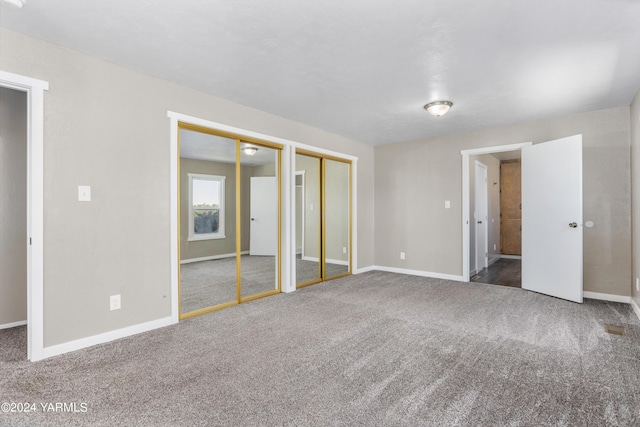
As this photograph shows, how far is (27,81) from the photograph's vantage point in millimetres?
2389

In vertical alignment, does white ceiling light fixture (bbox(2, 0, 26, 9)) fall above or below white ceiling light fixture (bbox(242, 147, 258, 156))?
above

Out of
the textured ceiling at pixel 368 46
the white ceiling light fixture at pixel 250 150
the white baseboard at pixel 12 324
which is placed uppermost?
the textured ceiling at pixel 368 46

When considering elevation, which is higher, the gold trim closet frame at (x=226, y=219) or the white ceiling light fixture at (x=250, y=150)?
the white ceiling light fixture at (x=250, y=150)

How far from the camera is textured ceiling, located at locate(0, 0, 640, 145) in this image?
2.08m

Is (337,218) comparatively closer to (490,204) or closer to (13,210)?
(490,204)

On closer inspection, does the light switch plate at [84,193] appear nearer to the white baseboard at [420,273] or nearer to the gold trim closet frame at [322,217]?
the gold trim closet frame at [322,217]

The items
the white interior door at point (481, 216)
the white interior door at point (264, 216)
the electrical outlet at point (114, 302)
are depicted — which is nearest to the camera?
the electrical outlet at point (114, 302)

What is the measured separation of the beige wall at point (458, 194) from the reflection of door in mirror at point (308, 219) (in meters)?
1.55

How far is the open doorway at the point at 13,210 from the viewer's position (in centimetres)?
311

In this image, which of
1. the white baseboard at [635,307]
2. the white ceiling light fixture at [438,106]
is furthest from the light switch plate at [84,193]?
the white baseboard at [635,307]

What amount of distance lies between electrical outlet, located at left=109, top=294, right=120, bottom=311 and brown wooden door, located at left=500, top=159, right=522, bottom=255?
322 inches

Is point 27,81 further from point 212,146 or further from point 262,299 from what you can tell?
point 262,299

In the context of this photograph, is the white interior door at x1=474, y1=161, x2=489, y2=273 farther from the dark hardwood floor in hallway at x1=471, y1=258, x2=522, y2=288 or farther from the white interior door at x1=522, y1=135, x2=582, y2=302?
the white interior door at x1=522, y1=135, x2=582, y2=302

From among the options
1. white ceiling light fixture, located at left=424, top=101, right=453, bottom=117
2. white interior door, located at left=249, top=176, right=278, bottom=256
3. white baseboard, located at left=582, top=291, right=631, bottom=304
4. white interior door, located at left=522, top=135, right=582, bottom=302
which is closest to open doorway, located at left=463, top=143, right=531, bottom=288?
white interior door, located at left=522, top=135, right=582, bottom=302
